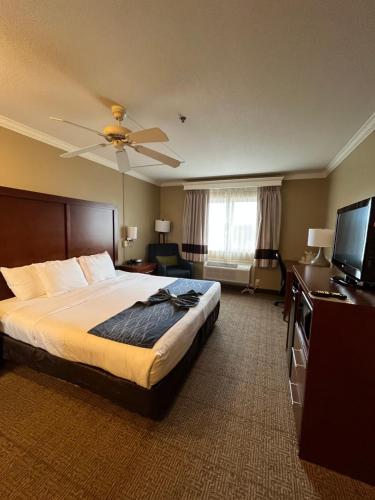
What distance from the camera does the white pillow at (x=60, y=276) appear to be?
240 cm

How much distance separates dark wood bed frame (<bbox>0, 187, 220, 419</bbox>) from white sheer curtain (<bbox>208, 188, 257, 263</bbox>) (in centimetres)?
211

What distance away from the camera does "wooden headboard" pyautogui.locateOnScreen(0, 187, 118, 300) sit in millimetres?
2287

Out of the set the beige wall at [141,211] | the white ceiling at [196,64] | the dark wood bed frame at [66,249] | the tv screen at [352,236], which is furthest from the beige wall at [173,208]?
the tv screen at [352,236]

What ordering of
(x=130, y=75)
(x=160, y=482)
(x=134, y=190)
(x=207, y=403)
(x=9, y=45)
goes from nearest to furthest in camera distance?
(x=160, y=482) < (x=9, y=45) < (x=130, y=75) < (x=207, y=403) < (x=134, y=190)

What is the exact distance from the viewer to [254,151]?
302 centimetres

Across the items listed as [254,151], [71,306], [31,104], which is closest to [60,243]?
[71,306]

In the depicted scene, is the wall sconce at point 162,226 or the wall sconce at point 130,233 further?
the wall sconce at point 162,226

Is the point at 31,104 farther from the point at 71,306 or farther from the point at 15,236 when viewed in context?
the point at 71,306

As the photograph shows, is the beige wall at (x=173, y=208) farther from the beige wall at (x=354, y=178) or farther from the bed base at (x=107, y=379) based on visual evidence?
the bed base at (x=107, y=379)

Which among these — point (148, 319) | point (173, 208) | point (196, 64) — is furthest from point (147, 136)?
point (173, 208)

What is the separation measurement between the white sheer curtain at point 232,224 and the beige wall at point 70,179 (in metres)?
1.57

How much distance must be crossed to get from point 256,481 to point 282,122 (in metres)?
2.90

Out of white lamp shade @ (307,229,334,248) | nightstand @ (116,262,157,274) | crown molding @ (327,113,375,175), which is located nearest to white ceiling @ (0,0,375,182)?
crown molding @ (327,113,375,175)

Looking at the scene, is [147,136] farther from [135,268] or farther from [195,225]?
[195,225]
